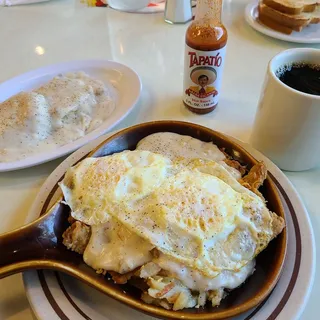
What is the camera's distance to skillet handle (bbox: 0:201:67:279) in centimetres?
71

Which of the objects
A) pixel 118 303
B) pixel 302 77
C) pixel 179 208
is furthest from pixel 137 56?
pixel 118 303

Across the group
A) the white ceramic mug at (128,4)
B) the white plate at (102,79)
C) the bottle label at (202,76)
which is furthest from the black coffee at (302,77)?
the white ceramic mug at (128,4)

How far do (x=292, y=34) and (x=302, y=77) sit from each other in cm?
65

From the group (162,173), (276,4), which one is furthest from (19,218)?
(276,4)

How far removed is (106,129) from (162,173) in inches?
12.5

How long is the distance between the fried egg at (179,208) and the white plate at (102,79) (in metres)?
0.26

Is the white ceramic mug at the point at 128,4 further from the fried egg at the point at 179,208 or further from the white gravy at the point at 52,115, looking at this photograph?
the fried egg at the point at 179,208

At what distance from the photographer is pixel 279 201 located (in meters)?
0.83

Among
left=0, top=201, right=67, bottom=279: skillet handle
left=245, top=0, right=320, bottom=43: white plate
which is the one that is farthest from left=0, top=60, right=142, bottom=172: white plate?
left=245, top=0, right=320, bottom=43: white plate

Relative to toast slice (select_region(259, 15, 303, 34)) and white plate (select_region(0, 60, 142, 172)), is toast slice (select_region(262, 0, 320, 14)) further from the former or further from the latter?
white plate (select_region(0, 60, 142, 172))

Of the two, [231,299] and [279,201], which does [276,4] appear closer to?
[279,201]

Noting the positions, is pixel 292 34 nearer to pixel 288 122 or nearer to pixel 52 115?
pixel 288 122

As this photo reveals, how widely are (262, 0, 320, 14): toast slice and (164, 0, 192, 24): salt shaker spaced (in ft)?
1.06

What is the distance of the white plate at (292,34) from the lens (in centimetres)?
150
